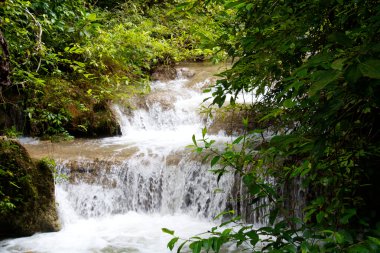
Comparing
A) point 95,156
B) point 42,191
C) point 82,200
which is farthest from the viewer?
point 95,156

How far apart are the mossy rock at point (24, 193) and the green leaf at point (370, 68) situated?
482 centimetres

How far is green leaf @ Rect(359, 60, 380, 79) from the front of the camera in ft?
3.19

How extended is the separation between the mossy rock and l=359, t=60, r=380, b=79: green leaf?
4.82 meters

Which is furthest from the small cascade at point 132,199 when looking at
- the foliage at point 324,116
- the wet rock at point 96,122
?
the foliage at point 324,116

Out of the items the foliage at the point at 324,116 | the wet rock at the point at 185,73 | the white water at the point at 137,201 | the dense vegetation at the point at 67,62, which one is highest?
the wet rock at the point at 185,73

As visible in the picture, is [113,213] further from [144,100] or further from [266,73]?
[266,73]

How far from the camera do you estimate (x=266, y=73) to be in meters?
2.31

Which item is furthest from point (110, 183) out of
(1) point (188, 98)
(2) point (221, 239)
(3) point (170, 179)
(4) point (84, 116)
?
(2) point (221, 239)

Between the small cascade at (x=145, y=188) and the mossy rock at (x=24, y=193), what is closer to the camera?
the mossy rock at (x=24, y=193)

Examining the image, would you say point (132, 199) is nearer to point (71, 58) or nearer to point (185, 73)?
point (71, 58)

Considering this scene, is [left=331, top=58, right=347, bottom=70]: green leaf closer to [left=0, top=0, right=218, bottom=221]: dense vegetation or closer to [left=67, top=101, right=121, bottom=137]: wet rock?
[left=0, top=0, right=218, bottom=221]: dense vegetation

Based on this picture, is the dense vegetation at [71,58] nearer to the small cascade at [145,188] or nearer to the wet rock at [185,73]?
the wet rock at [185,73]

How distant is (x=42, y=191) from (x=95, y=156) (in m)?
1.48

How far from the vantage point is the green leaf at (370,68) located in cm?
97
